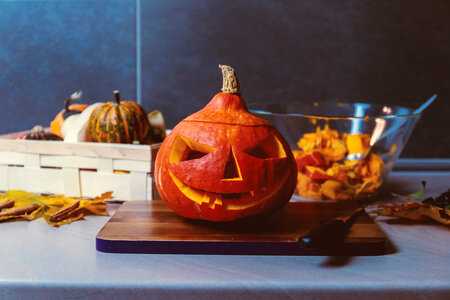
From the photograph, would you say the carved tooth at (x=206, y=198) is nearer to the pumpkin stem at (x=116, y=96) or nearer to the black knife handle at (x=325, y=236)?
the black knife handle at (x=325, y=236)

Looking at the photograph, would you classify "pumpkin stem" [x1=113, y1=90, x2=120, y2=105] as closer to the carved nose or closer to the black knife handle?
the carved nose

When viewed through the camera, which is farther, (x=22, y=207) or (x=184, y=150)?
(x=22, y=207)

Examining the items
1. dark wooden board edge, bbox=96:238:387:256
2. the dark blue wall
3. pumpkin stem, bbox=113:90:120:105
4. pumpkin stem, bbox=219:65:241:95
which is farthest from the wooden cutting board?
the dark blue wall

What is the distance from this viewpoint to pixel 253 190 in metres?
0.65

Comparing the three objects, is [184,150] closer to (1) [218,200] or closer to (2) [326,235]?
(1) [218,200]

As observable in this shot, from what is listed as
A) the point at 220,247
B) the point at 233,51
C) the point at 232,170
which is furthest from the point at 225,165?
the point at 233,51

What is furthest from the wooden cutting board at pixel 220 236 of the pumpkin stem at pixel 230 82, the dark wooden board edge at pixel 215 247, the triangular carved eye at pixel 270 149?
the pumpkin stem at pixel 230 82

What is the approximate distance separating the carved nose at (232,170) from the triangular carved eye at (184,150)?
4 cm

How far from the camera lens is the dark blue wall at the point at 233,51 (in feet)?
4.78

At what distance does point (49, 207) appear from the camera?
84 centimetres

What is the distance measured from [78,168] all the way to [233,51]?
760 millimetres

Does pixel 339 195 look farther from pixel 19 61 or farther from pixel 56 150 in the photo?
pixel 19 61

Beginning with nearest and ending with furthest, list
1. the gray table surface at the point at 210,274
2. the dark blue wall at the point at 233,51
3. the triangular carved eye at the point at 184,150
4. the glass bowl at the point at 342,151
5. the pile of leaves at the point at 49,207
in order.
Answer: the gray table surface at the point at 210,274 → the triangular carved eye at the point at 184,150 → the pile of leaves at the point at 49,207 → the glass bowl at the point at 342,151 → the dark blue wall at the point at 233,51

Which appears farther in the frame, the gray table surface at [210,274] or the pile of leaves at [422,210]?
the pile of leaves at [422,210]
